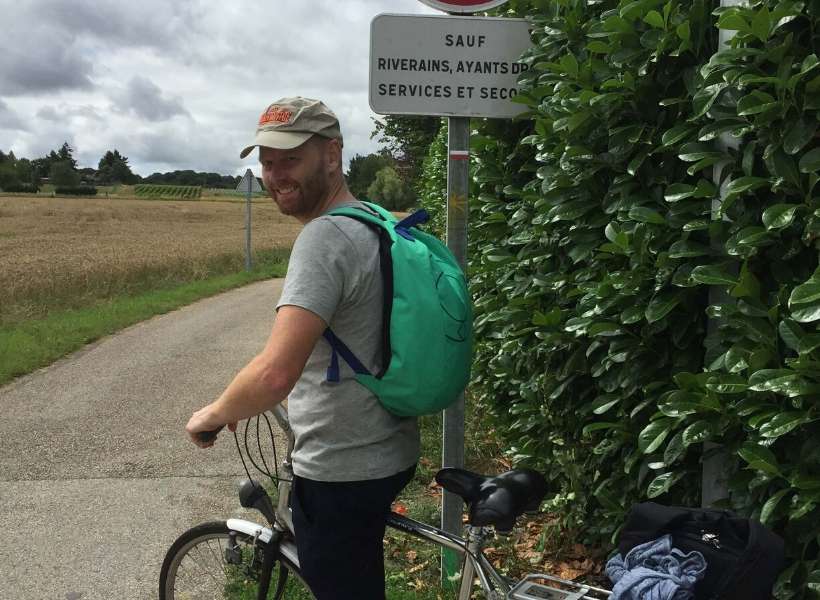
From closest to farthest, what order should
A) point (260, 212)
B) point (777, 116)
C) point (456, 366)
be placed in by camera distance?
point (777, 116), point (456, 366), point (260, 212)

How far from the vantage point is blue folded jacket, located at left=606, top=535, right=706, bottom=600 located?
62.2 inches

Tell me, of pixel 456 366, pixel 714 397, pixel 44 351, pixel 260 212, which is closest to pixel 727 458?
pixel 714 397

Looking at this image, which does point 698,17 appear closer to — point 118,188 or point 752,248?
point 752,248

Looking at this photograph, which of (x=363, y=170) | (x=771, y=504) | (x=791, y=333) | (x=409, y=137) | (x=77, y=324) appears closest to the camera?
(x=791, y=333)

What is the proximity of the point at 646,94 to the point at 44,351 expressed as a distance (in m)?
9.22

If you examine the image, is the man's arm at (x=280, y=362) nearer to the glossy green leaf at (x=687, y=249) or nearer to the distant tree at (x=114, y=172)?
the glossy green leaf at (x=687, y=249)

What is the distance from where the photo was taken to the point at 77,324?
40.1 feet

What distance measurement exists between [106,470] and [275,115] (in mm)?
4348

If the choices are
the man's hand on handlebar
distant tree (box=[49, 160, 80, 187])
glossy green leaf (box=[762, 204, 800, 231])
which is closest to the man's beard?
the man's hand on handlebar

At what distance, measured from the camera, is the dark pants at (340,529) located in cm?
225

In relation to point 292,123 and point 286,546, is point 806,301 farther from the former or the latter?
point 286,546

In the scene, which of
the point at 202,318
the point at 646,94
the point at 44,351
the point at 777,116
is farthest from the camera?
the point at 202,318

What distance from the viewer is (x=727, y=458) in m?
2.35

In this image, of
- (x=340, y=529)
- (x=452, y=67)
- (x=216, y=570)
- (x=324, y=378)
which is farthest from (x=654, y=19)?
(x=216, y=570)
